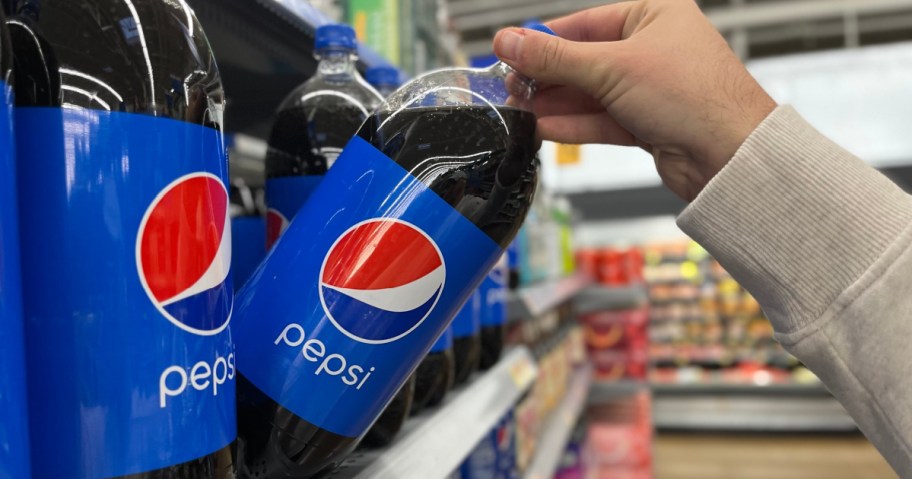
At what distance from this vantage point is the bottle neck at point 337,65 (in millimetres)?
913

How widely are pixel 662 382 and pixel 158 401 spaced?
6969 mm

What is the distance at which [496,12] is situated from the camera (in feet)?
22.8

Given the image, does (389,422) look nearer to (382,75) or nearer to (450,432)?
(450,432)

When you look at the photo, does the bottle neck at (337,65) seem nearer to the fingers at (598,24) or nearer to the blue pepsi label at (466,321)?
the fingers at (598,24)

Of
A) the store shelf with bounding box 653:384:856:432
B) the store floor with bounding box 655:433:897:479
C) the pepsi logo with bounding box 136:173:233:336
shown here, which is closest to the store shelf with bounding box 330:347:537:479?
the pepsi logo with bounding box 136:173:233:336

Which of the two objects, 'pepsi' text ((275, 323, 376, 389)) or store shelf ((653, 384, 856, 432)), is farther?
store shelf ((653, 384, 856, 432))

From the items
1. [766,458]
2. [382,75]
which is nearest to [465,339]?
[382,75]

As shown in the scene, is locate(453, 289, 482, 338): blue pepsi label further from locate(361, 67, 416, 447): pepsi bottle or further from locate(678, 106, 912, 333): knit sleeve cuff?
locate(678, 106, 912, 333): knit sleeve cuff

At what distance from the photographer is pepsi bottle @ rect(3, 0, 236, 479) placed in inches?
17.7

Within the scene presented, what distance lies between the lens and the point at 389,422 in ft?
3.00

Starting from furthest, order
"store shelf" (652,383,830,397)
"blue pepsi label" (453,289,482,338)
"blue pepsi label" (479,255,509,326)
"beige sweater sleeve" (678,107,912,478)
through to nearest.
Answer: "store shelf" (652,383,830,397) < "blue pepsi label" (479,255,509,326) < "blue pepsi label" (453,289,482,338) < "beige sweater sleeve" (678,107,912,478)

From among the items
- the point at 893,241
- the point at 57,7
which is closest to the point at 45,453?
the point at 57,7

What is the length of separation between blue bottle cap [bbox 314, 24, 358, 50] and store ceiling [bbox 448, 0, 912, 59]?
4834mm

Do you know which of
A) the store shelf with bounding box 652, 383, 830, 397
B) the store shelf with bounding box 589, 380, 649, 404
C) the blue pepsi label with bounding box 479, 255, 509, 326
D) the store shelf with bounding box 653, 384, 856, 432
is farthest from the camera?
the store shelf with bounding box 652, 383, 830, 397
